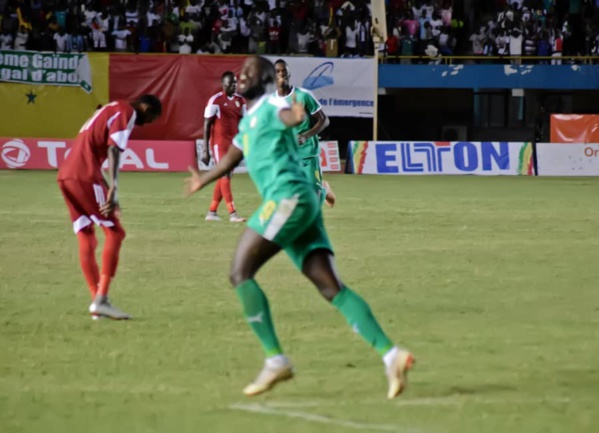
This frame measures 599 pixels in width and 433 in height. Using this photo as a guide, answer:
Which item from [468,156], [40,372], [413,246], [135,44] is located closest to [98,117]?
[40,372]

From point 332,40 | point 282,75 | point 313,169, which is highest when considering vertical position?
point 282,75

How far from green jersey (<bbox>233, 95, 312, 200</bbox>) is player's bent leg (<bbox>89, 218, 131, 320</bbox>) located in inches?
118

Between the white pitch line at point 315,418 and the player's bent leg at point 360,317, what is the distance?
429mm

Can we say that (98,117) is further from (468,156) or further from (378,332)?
(468,156)

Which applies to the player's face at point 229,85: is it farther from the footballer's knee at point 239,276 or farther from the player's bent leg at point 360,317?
the footballer's knee at point 239,276

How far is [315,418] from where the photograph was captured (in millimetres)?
6328

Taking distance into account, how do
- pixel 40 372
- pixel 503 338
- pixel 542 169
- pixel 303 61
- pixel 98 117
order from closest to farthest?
pixel 40 372 < pixel 503 338 < pixel 98 117 < pixel 542 169 < pixel 303 61

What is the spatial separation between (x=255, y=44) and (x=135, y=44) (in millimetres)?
3689

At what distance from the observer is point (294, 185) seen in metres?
6.78

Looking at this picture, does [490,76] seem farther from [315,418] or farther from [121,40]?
[315,418]

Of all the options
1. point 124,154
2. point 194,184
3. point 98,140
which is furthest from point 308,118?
point 124,154

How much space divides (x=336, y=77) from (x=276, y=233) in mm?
29056

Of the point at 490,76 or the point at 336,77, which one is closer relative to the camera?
the point at 336,77

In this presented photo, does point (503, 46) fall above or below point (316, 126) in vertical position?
below
